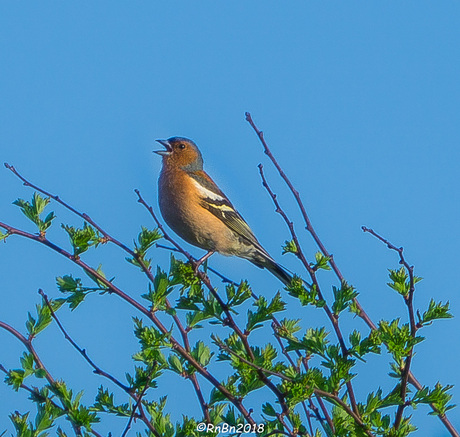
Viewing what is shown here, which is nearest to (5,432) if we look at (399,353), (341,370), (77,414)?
(77,414)

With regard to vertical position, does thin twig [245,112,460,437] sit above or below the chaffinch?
below

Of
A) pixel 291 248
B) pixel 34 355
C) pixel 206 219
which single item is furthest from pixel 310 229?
pixel 206 219

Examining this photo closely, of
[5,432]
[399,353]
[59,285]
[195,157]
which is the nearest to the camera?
[5,432]

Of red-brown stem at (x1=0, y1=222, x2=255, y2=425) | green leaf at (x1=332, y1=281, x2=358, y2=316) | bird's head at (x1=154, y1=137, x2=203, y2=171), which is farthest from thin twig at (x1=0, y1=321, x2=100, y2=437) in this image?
bird's head at (x1=154, y1=137, x2=203, y2=171)

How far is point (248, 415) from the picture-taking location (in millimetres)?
3408

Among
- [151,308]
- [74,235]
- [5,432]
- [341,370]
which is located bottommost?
[5,432]

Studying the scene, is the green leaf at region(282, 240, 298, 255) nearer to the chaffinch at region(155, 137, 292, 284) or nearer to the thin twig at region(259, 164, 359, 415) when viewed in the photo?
the thin twig at region(259, 164, 359, 415)

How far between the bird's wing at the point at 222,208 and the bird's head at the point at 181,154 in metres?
0.31

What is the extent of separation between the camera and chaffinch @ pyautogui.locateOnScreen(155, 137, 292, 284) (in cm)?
781

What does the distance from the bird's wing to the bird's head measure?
0.31 m

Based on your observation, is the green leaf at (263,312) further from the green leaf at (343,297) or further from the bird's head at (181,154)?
the bird's head at (181,154)

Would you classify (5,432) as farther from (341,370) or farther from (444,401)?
(444,401)

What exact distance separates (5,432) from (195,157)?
20.5 ft

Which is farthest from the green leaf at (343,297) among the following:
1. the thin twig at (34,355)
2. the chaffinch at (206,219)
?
the chaffinch at (206,219)
